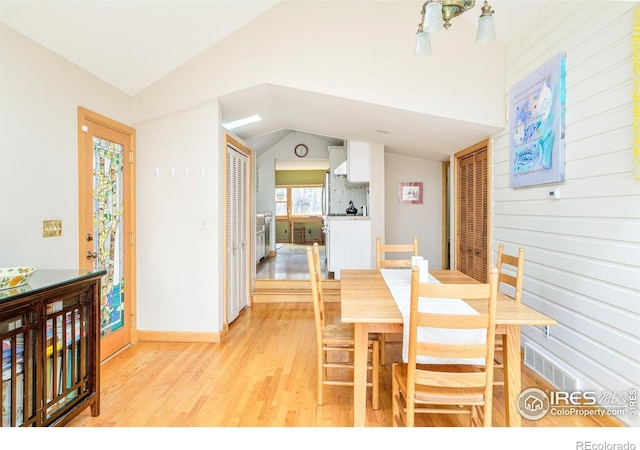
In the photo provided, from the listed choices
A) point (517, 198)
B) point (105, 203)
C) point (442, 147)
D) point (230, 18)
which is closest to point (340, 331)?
point (517, 198)

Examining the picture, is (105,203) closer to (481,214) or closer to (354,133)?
(354,133)

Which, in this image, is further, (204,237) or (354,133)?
(354,133)

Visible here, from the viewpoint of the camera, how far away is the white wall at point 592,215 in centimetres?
196

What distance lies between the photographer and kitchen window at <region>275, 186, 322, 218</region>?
1177 cm

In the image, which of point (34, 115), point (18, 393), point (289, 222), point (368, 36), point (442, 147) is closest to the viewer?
point (18, 393)

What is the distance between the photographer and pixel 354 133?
5.01m

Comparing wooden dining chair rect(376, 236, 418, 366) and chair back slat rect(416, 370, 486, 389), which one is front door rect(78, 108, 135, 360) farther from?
chair back slat rect(416, 370, 486, 389)

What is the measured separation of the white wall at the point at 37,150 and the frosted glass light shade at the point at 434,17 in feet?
8.05

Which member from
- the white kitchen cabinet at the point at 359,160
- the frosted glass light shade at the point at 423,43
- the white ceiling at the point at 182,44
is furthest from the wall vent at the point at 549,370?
the white kitchen cabinet at the point at 359,160

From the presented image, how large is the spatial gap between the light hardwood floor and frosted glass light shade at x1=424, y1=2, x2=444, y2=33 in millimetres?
2231

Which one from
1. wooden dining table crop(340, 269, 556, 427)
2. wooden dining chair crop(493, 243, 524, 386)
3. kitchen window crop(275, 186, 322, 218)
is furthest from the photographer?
kitchen window crop(275, 186, 322, 218)

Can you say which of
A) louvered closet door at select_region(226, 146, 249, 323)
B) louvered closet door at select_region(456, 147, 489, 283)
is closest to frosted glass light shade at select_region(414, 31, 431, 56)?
louvered closet door at select_region(456, 147, 489, 283)

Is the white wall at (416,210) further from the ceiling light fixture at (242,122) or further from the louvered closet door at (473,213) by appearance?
the ceiling light fixture at (242,122)

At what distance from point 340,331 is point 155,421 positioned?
1263 mm
